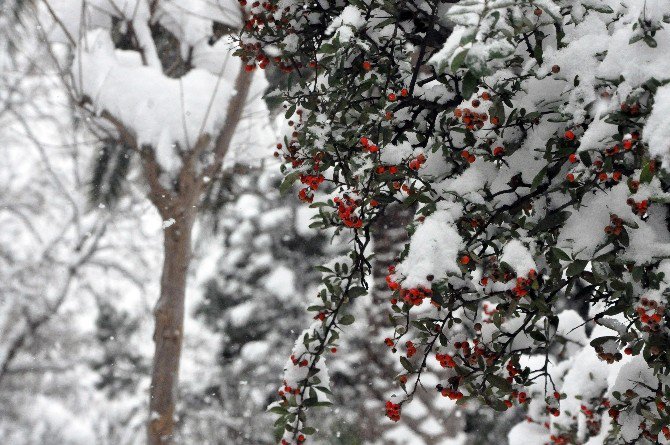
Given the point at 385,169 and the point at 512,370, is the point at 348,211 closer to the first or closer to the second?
the point at 385,169

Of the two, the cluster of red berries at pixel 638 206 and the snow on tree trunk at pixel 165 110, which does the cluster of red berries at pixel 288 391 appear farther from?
the snow on tree trunk at pixel 165 110

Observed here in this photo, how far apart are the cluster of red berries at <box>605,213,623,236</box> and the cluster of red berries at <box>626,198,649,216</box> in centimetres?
4

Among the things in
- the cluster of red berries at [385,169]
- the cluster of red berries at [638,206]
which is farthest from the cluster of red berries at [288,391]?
the cluster of red berries at [638,206]

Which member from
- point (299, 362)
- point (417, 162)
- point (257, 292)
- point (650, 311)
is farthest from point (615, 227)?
point (257, 292)

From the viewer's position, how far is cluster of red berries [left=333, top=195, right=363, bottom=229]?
69.7 inches

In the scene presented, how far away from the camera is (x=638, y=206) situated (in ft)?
4.50

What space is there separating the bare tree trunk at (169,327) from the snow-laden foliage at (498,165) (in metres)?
2.58

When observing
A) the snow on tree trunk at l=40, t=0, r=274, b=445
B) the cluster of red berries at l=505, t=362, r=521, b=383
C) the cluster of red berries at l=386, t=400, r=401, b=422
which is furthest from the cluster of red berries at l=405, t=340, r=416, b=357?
the snow on tree trunk at l=40, t=0, r=274, b=445

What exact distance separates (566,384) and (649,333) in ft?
5.81

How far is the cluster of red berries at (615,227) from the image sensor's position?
144 centimetres

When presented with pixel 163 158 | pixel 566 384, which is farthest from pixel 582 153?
pixel 163 158

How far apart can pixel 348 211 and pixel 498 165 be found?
0.41m

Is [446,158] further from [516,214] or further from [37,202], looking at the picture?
[37,202]

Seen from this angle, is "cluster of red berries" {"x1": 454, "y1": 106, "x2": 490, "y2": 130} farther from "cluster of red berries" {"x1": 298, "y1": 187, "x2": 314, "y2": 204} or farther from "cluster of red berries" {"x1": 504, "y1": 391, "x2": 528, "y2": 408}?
"cluster of red berries" {"x1": 504, "y1": 391, "x2": 528, "y2": 408}
